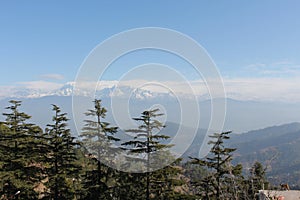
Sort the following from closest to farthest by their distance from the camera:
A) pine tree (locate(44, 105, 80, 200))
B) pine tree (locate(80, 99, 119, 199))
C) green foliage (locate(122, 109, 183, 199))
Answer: green foliage (locate(122, 109, 183, 199)), pine tree (locate(80, 99, 119, 199)), pine tree (locate(44, 105, 80, 200))

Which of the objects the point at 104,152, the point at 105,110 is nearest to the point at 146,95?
the point at 105,110

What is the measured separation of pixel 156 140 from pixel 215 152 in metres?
3.61

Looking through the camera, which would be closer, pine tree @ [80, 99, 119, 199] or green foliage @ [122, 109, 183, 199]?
green foliage @ [122, 109, 183, 199]

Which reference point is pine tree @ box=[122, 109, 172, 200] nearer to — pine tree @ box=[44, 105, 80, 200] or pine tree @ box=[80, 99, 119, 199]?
pine tree @ box=[80, 99, 119, 199]

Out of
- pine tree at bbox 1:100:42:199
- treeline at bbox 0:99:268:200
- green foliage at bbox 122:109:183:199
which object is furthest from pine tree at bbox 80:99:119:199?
pine tree at bbox 1:100:42:199

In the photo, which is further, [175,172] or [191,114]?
Result: [175,172]

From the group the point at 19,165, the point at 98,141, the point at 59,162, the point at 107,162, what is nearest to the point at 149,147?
the point at 107,162

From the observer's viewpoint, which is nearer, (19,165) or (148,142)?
(148,142)

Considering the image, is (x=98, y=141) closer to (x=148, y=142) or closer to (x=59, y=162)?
(x=148, y=142)

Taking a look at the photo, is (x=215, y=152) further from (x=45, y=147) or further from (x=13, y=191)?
(x=13, y=191)

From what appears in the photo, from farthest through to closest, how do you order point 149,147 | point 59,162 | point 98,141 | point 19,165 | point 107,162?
point 59,162, point 19,165, point 107,162, point 98,141, point 149,147

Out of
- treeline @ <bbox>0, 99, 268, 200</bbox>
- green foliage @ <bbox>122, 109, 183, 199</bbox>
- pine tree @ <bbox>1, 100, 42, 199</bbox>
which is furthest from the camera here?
pine tree @ <bbox>1, 100, 42, 199</bbox>

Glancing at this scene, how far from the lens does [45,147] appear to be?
18797mm

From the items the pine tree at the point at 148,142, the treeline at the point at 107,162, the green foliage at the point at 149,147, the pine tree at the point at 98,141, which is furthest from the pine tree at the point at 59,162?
the pine tree at the point at 148,142
